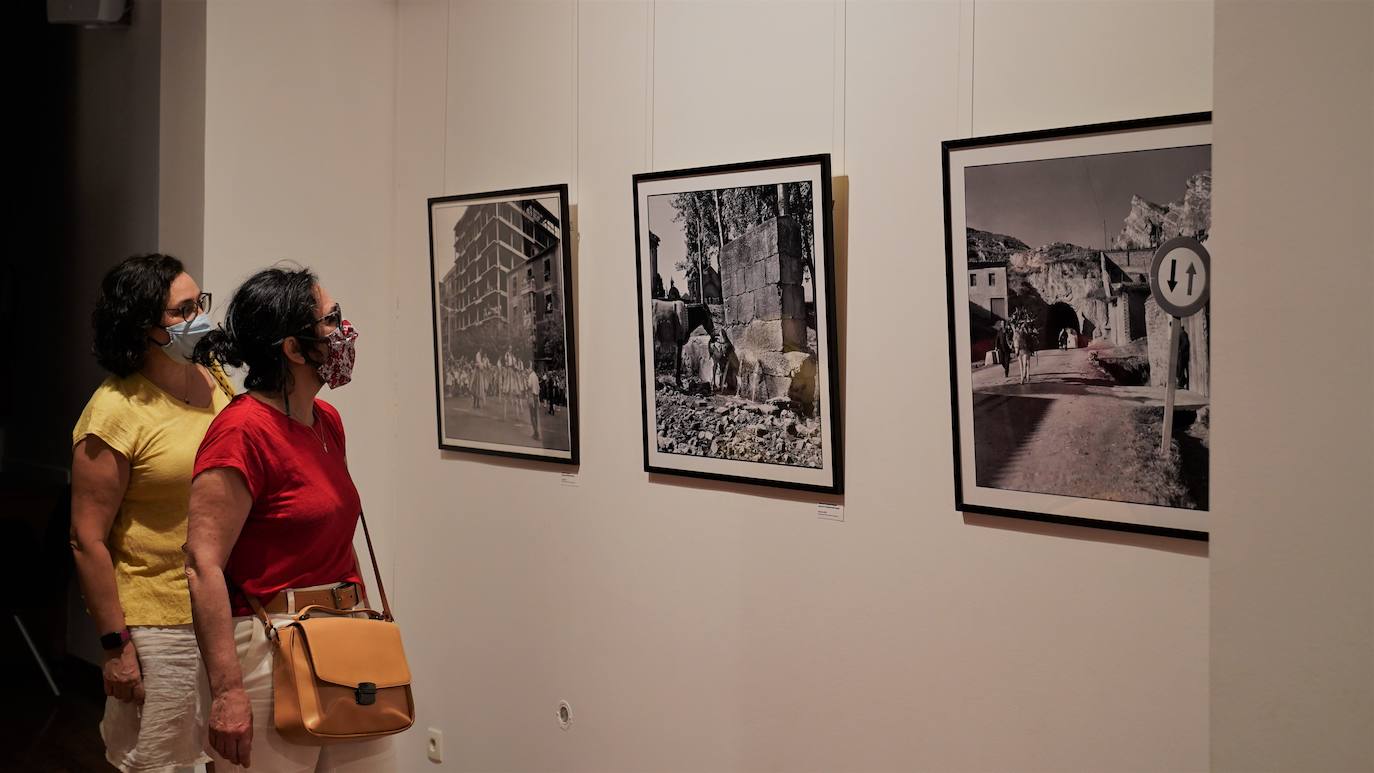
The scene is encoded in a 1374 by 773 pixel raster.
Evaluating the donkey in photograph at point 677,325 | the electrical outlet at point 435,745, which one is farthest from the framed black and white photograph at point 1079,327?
the electrical outlet at point 435,745

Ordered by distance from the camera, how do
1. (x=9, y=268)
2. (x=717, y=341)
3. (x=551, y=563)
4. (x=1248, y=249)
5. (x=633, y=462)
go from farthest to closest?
(x=9, y=268), (x=551, y=563), (x=633, y=462), (x=717, y=341), (x=1248, y=249)

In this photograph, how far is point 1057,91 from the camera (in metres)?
2.40

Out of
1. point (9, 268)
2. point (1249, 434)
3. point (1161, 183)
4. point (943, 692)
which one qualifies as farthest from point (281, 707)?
point (9, 268)

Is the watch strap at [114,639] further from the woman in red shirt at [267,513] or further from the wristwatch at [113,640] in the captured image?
the woman in red shirt at [267,513]

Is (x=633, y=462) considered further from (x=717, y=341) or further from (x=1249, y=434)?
(x=1249, y=434)

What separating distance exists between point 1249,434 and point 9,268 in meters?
6.65

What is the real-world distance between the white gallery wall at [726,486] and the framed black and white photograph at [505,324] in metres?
0.08

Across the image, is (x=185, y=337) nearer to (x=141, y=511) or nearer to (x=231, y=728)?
(x=141, y=511)

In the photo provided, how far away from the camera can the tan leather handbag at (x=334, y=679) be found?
231cm

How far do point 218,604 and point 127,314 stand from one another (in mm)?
1016

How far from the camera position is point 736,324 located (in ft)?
9.80

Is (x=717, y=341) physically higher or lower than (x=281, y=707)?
higher

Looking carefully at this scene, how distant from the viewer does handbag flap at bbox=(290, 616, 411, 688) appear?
7.66 feet

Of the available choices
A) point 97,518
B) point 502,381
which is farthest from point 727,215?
point 97,518
